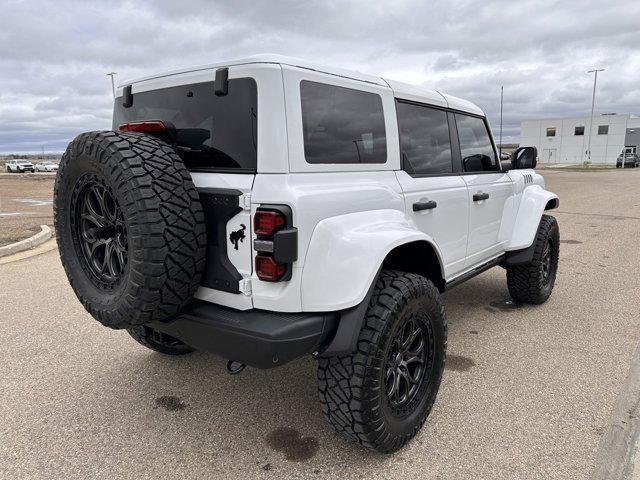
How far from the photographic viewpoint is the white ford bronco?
81.2 inches

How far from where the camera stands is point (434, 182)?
123 inches

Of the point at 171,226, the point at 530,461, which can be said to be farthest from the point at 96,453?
the point at 530,461

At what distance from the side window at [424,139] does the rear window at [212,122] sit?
42.8 inches

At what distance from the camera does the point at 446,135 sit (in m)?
3.47

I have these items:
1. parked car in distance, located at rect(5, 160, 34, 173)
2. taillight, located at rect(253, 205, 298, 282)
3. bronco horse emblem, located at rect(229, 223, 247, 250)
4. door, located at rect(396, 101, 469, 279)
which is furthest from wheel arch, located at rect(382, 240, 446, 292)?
parked car in distance, located at rect(5, 160, 34, 173)

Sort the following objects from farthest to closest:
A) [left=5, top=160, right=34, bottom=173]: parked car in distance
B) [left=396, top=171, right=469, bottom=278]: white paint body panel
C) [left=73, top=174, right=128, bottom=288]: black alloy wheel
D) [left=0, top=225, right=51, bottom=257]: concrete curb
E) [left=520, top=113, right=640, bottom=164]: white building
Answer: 1. [left=520, top=113, right=640, bottom=164]: white building
2. [left=5, top=160, right=34, bottom=173]: parked car in distance
3. [left=0, top=225, right=51, bottom=257]: concrete curb
4. [left=396, top=171, right=469, bottom=278]: white paint body panel
5. [left=73, top=174, right=128, bottom=288]: black alloy wheel

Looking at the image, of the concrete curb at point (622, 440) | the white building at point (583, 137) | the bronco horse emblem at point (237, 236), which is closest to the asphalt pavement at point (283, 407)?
the concrete curb at point (622, 440)

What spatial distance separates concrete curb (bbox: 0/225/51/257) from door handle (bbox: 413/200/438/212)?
648cm

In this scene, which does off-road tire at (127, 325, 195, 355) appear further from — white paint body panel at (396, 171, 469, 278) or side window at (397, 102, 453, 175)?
side window at (397, 102, 453, 175)

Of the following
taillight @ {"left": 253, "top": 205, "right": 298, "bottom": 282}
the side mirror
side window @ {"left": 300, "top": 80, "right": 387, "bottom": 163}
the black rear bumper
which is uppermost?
side window @ {"left": 300, "top": 80, "right": 387, "bottom": 163}

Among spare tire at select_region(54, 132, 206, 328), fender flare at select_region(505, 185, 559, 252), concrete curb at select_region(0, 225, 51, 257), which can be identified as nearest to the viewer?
spare tire at select_region(54, 132, 206, 328)

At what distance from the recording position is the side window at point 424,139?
2.95 metres

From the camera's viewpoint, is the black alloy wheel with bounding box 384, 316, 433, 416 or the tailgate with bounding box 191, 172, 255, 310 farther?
the black alloy wheel with bounding box 384, 316, 433, 416

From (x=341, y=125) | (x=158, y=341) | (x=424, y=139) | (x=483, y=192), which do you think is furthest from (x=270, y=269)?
(x=483, y=192)
